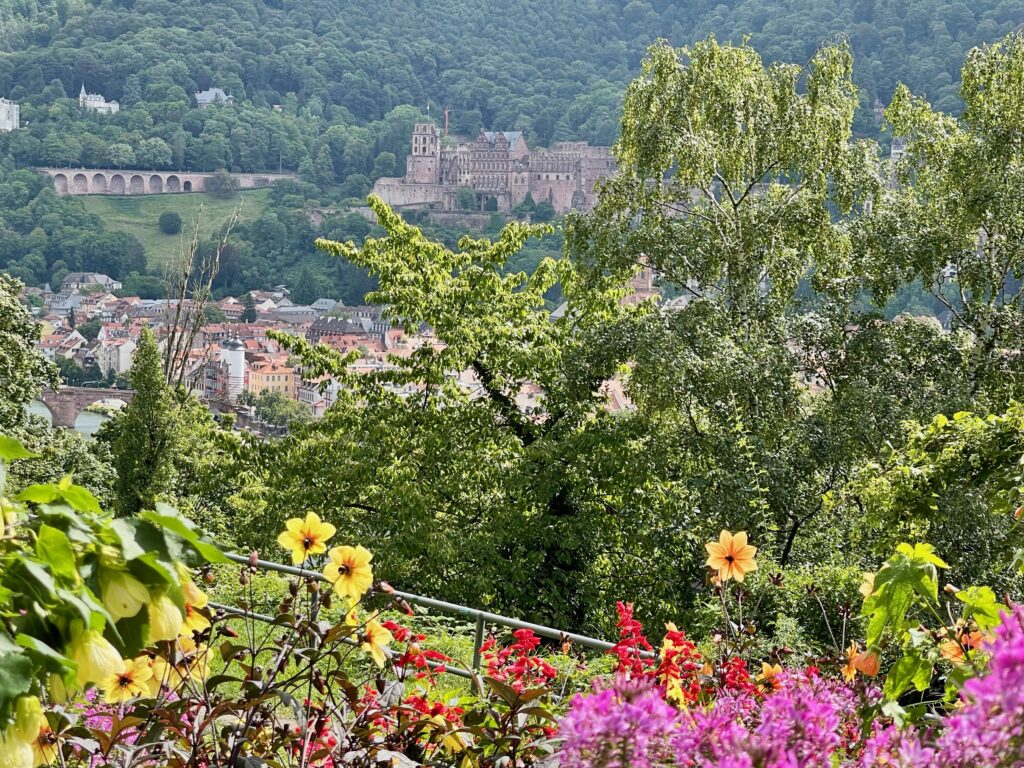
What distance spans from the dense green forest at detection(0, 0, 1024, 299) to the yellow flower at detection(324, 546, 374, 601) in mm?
77048

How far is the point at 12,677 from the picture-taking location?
0.92 meters

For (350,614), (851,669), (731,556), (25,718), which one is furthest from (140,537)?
(851,669)

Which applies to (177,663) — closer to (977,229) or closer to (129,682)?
(129,682)

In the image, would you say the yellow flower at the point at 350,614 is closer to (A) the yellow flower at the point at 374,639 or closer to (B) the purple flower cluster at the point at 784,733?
(A) the yellow flower at the point at 374,639

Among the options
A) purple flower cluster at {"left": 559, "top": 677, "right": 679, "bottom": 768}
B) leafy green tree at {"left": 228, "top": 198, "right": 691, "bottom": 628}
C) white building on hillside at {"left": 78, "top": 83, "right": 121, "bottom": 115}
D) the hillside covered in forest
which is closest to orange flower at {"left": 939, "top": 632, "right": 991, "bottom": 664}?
purple flower cluster at {"left": 559, "top": 677, "right": 679, "bottom": 768}

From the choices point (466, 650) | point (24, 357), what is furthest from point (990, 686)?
point (24, 357)

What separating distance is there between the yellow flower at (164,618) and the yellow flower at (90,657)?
6 cm

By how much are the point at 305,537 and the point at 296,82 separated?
364 feet

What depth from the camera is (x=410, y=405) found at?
430 inches

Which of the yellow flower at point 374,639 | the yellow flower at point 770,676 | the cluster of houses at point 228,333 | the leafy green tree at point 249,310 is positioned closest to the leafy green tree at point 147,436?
the yellow flower at point 770,676

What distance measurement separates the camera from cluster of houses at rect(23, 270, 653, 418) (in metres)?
64.4

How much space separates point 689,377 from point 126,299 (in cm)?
7300

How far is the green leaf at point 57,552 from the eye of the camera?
1.03m

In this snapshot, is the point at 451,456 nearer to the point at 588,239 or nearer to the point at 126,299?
the point at 588,239
